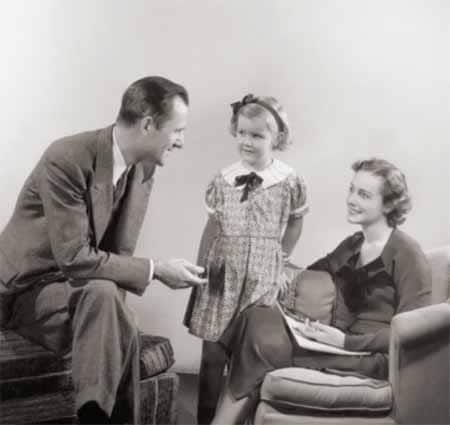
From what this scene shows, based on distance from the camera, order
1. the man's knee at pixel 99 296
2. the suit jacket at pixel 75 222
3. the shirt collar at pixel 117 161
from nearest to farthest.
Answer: the man's knee at pixel 99 296 < the suit jacket at pixel 75 222 < the shirt collar at pixel 117 161

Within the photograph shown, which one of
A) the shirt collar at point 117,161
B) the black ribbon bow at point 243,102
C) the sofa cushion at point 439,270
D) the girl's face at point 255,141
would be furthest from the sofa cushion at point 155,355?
the sofa cushion at point 439,270

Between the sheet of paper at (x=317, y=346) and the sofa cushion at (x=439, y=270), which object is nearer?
the sheet of paper at (x=317, y=346)

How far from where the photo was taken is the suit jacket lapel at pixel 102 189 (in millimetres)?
2162

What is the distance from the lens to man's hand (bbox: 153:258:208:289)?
214 cm

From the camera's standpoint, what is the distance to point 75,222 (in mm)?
2107

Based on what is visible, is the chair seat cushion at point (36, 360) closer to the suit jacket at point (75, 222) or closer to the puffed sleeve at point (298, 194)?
the suit jacket at point (75, 222)

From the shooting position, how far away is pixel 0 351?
7.00ft

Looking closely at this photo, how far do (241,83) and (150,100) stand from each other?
1.00 ft

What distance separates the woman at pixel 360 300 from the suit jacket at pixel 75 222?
42cm

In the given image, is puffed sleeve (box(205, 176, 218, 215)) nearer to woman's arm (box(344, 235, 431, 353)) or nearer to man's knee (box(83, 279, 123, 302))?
man's knee (box(83, 279, 123, 302))

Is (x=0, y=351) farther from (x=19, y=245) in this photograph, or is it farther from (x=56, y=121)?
(x=56, y=121)

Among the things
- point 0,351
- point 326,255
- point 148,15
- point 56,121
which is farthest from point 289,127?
point 0,351

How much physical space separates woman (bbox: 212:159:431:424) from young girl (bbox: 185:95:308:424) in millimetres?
69

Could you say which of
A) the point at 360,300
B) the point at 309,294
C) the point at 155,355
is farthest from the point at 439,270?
the point at 155,355
